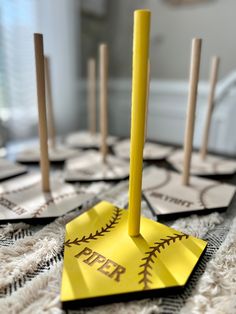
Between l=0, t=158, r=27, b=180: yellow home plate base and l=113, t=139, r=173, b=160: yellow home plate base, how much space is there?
0.29 metres

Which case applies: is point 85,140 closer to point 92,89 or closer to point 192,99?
point 92,89

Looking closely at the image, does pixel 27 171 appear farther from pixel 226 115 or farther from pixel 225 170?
pixel 226 115

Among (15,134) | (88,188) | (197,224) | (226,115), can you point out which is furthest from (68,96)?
(197,224)

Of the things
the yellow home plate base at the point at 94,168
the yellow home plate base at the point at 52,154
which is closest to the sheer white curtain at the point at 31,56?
the yellow home plate base at the point at 52,154

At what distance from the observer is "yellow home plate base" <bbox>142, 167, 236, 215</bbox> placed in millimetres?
469

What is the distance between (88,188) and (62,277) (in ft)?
0.90

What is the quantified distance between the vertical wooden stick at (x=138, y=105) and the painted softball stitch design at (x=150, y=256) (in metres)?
0.04

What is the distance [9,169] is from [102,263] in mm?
402

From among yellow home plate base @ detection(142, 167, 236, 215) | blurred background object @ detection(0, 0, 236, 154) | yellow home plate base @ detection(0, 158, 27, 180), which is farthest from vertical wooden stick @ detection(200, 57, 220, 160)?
yellow home plate base @ detection(0, 158, 27, 180)

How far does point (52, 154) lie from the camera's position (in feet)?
2.47

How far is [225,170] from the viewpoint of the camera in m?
0.67

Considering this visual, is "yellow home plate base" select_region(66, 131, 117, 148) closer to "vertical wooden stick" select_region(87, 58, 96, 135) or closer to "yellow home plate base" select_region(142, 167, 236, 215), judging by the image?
"vertical wooden stick" select_region(87, 58, 96, 135)

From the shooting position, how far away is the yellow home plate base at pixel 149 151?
774 millimetres

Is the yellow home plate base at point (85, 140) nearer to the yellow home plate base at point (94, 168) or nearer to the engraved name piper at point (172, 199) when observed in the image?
the yellow home plate base at point (94, 168)
